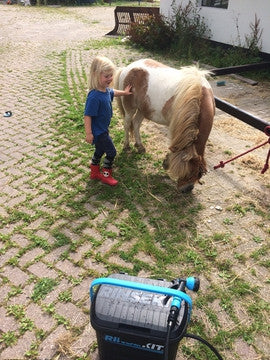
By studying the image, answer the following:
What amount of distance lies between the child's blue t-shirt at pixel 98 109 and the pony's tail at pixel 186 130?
32.6 inches

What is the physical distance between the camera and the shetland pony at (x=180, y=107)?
3.48m

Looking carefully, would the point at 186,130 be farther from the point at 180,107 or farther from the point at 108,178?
the point at 108,178

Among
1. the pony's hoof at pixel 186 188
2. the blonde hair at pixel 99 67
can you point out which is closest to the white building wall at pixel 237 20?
the pony's hoof at pixel 186 188

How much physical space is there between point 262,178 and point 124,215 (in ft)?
7.13

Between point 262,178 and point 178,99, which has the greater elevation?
point 178,99

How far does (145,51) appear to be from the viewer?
1165 centimetres

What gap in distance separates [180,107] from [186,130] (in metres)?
0.29

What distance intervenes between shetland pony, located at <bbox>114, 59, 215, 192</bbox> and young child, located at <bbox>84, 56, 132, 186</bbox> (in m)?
0.34

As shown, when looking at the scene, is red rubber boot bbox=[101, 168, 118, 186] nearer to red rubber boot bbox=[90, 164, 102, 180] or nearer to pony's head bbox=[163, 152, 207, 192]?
red rubber boot bbox=[90, 164, 102, 180]

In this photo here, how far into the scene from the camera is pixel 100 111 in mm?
3693

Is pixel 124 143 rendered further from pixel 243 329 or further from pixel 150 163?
pixel 243 329

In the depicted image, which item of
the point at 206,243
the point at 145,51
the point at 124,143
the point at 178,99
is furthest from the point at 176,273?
the point at 145,51

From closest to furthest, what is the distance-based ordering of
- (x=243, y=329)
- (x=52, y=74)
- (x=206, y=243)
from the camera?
(x=243, y=329) < (x=206, y=243) < (x=52, y=74)

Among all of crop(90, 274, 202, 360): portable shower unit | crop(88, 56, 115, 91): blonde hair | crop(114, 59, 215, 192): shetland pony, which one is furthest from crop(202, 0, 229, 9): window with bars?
crop(90, 274, 202, 360): portable shower unit
